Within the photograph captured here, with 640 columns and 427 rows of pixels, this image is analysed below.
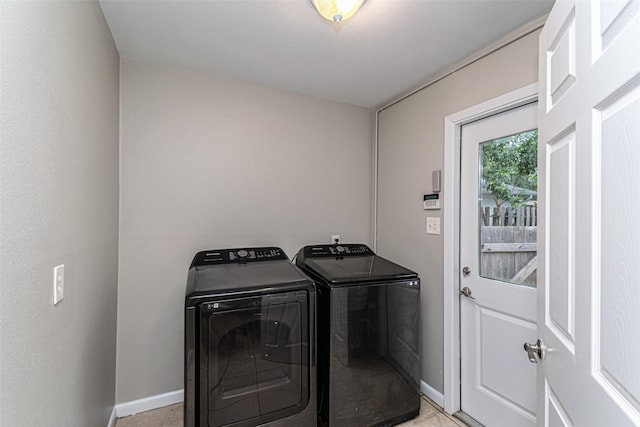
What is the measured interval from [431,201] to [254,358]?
5.24ft

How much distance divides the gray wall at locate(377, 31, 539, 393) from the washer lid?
313mm

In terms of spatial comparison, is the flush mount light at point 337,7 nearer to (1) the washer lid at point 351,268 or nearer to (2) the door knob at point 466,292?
(1) the washer lid at point 351,268

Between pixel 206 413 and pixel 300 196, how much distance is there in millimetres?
1620

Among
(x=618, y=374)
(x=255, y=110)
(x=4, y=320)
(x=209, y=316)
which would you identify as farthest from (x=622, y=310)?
(x=255, y=110)

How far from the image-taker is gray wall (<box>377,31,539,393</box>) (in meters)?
1.75

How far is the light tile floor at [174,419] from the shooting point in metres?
1.91

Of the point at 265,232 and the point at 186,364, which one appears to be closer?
the point at 186,364

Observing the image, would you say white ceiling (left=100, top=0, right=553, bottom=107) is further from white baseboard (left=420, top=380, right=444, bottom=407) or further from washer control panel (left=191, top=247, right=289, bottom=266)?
white baseboard (left=420, top=380, right=444, bottom=407)

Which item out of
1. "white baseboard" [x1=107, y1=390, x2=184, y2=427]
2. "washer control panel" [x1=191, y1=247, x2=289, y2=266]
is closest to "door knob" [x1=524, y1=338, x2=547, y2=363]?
"washer control panel" [x1=191, y1=247, x2=289, y2=266]

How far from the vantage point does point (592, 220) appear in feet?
2.39

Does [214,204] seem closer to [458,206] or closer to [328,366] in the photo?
[328,366]

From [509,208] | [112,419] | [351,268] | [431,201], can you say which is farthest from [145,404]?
[509,208]

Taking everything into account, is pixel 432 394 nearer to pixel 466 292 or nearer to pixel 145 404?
pixel 466 292

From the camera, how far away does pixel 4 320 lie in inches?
26.6
